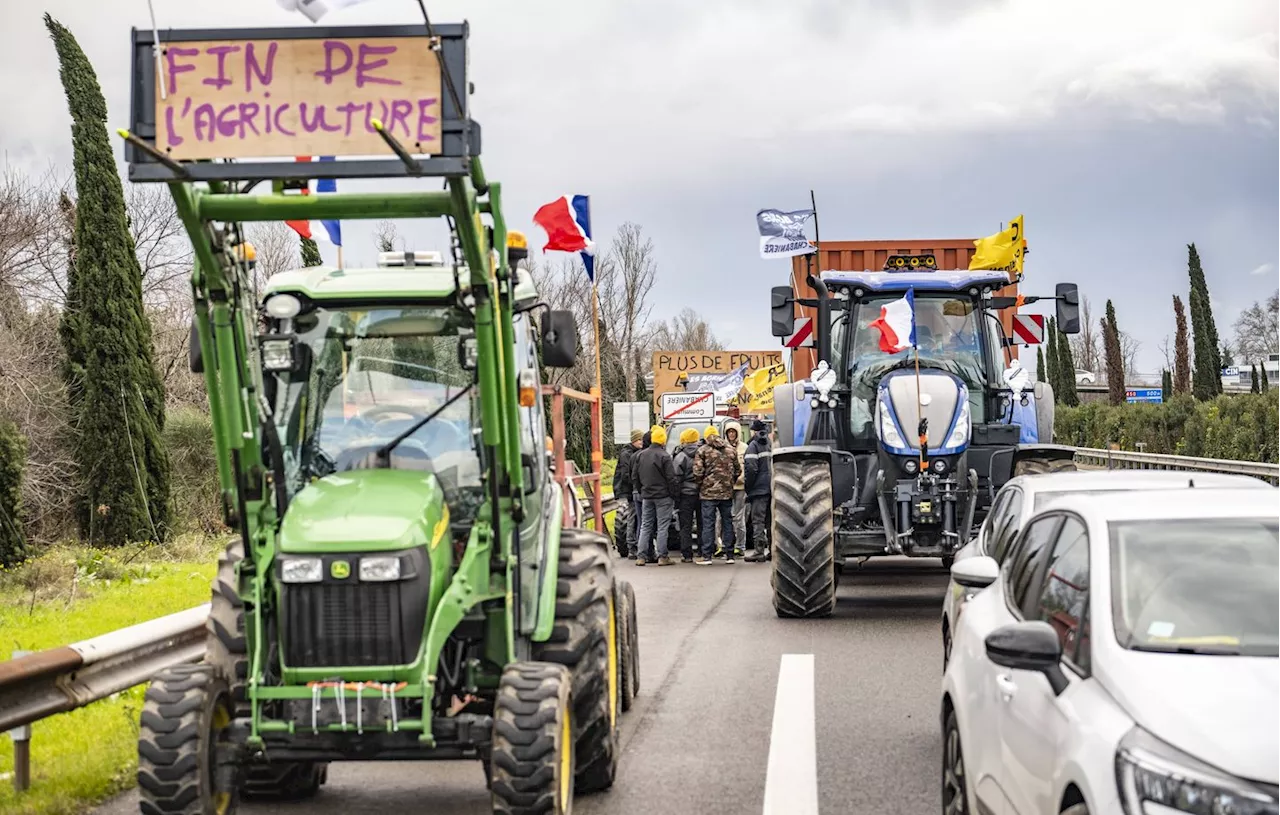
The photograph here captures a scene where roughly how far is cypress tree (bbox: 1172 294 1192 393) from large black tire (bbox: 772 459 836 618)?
179ft

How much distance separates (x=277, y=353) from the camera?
7.03 m

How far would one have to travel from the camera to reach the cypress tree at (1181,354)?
68.1m

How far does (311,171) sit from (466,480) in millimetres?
1890

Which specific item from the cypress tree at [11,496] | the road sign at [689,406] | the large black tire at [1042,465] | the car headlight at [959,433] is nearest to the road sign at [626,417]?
the road sign at [689,406]

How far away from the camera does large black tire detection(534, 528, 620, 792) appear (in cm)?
727

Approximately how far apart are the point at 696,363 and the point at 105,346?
2340 cm

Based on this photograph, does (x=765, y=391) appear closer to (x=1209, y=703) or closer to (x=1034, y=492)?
(x=1034, y=492)

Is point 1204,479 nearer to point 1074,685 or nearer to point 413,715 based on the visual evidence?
point 1074,685

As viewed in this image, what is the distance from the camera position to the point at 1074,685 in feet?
16.1

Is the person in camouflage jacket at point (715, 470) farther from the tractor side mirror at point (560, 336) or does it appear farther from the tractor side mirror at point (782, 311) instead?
the tractor side mirror at point (560, 336)

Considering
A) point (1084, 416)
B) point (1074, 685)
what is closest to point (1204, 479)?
point (1074, 685)

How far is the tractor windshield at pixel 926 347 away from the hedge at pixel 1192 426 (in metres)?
20.0

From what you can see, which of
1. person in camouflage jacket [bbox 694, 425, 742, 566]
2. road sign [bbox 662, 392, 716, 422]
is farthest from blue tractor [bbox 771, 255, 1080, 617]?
road sign [bbox 662, 392, 716, 422]

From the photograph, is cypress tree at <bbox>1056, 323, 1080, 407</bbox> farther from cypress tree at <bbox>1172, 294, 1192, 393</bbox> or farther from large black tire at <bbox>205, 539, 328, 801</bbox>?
large black tire at <bbox>205, 539, 328, 801</bbox>
